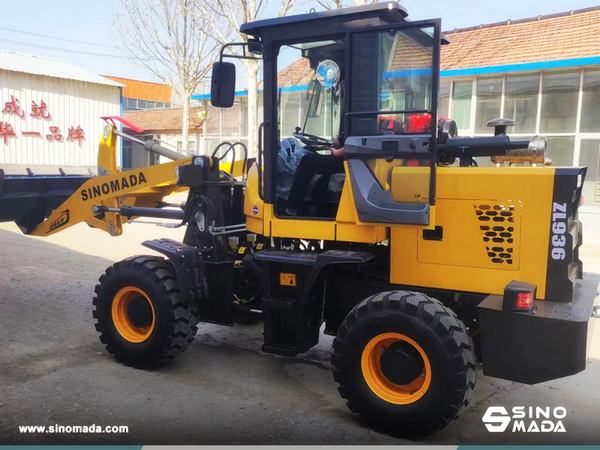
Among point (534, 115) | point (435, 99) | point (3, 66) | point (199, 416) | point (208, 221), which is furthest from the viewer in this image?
point (3, 66)

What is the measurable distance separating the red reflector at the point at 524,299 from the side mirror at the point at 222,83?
2.43m

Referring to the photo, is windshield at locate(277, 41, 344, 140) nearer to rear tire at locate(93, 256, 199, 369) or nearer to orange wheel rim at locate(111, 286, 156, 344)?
rear tire at locate(93, 256, 199, 369)

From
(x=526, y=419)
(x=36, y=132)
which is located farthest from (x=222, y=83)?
(x=36, y=132)

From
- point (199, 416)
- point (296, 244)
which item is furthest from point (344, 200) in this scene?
point (199, 416)

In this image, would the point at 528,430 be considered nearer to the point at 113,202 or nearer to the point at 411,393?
the point at 411,393

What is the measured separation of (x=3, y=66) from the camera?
17656 millimetres

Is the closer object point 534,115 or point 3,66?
point 534,115

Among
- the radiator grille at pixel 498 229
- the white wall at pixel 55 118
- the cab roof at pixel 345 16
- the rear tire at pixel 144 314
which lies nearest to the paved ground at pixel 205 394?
the rear tire at pixel 144 314

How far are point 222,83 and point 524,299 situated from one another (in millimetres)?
2532

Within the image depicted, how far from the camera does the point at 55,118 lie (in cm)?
1931

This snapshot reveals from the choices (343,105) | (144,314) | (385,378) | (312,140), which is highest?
(343,105)

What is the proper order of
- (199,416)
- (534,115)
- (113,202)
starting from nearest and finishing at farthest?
(199,416), (113,202), (534,115)

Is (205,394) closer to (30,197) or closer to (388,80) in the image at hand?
(388,80)

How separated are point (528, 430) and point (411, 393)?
907 mm
